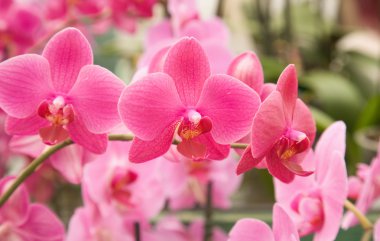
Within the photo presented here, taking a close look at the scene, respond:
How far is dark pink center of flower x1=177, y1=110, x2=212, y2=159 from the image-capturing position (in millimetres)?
351

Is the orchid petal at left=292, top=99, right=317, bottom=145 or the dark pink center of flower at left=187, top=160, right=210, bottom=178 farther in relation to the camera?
the dark pink center of flower at left=187, top=160, right=210, bottom=178

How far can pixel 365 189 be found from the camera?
0.45 meters

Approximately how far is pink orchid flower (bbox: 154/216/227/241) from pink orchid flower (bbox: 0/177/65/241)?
0.40ft

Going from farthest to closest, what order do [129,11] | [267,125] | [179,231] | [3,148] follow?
[3,148] < [129,11] < [179,231] < [267,125]

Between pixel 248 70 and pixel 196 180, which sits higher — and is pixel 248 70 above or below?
above

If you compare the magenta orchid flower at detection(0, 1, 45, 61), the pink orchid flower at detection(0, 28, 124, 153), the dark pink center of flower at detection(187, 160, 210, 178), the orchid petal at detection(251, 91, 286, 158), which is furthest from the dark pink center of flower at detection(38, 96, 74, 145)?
the magenta orchid flower at detection(0, 1, 45, 61)

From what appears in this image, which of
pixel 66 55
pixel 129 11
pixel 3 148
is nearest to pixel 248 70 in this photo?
pixel 66 55

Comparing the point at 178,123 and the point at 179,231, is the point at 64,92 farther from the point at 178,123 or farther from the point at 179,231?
the point at 179,231

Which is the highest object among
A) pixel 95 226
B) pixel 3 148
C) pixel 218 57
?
pixel 218 57

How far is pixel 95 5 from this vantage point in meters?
0.69

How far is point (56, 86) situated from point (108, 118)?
4cm

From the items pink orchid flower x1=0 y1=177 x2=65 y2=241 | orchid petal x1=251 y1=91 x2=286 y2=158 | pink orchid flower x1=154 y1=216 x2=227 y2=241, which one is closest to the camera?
orchid petal x1=251 y1=91 x2=286 y2=158

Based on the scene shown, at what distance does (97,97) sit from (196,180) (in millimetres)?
258

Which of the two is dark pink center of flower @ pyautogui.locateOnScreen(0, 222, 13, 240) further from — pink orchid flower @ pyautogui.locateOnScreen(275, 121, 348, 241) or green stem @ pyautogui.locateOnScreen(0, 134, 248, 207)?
pink orchid flower @ pyautogui.locateOnScreen(275, 121, 348, 241)
